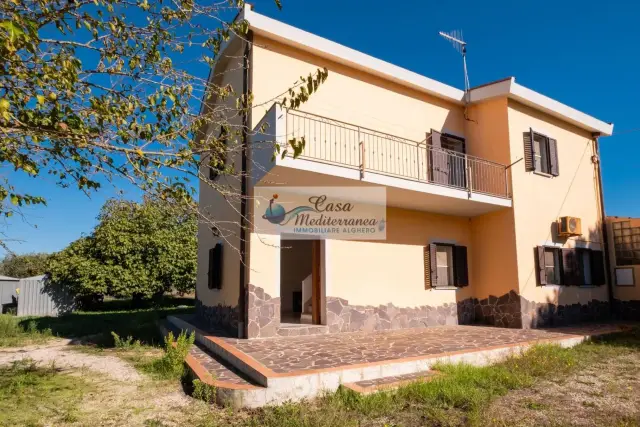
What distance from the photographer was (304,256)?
1366 cm

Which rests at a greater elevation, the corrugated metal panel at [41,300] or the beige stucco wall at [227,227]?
the beige stucco wall at [227,227]

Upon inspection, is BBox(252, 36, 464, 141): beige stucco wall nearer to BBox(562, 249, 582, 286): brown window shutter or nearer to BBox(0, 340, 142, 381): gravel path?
BBox(562, 249, 582, 286): brown window shutter

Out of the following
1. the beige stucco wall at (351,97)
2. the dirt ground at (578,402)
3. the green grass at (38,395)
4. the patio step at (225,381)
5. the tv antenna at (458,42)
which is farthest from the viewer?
the tv antenna at (458,42)

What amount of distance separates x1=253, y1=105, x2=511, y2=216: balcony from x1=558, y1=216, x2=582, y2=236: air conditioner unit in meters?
2.27

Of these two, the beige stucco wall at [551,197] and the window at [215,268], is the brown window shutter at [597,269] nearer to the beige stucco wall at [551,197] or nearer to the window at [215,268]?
the beige stucco wall at [551,197]

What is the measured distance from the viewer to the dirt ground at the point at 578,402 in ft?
13.8

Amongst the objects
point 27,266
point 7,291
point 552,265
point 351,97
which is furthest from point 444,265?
point 27,266

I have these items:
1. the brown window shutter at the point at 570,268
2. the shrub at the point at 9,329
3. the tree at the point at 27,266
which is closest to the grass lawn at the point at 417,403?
the shrub at the point at 9,329

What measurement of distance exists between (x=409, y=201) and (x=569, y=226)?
4958mm

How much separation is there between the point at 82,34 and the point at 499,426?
611 cm

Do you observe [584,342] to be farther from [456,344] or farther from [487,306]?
[456,344]

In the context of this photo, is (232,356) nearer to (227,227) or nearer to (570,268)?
(227,227)

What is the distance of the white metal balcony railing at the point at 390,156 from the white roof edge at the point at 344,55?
1527 millimetres

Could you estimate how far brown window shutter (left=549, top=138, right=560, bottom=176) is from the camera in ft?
37.1
